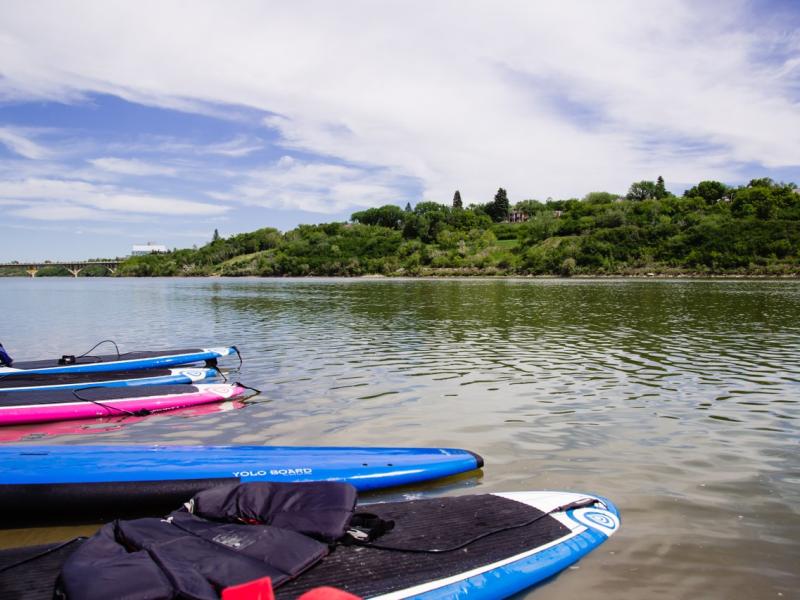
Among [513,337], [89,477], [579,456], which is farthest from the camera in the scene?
[513,337]

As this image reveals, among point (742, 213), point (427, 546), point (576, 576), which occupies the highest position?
point (742, 213)

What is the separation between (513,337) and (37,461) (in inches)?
677

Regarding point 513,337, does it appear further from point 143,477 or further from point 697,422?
point 143,477

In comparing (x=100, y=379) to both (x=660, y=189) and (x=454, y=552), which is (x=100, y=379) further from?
(x=660, y=189)

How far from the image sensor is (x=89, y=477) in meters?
6.26

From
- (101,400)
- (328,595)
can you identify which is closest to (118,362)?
(101,400)

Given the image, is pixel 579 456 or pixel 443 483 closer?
pixel 443 483

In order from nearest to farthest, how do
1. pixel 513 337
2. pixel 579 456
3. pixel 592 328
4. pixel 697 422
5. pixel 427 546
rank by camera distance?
pixel 427 546, pixel 579 456, pixel 697 422, pixel 513 337, pixel 592 328

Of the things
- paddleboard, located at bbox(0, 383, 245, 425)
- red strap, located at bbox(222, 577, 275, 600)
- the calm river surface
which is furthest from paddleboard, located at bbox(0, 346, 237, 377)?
red strap, located at bbox(222, 577, 275, 600)

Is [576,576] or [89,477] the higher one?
[89,477]

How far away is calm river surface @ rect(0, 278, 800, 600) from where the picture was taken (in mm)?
5559

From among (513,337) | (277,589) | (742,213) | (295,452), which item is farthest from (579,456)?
(742,213)

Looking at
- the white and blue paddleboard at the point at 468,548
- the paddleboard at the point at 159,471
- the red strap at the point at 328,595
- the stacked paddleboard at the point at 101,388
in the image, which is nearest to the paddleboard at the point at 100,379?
the stacked paddleboard at the point at 101,388

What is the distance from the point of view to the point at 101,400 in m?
11.0
